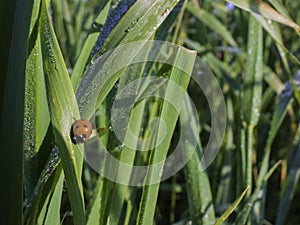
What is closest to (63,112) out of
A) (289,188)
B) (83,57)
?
(83,57)

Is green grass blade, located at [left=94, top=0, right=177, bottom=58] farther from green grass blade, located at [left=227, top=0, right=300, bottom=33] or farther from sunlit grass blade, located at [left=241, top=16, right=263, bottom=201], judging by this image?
sunlit grass blade, located at [left=241, top=16, right=263, bottom=201]

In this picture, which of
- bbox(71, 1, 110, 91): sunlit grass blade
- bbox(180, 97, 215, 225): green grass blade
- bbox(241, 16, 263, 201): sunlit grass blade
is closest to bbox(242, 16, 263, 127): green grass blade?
bbox(241, 16, 263, 201): sunlit grass blade

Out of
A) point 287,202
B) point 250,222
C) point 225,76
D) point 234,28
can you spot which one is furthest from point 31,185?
point 234,28

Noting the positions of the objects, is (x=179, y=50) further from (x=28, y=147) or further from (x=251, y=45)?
(x=251, y=45)

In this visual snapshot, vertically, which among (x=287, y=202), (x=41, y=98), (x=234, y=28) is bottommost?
(x=287, y=202)

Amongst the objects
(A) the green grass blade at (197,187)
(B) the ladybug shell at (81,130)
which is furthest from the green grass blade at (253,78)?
(B) the ladybug shell at (81,130)

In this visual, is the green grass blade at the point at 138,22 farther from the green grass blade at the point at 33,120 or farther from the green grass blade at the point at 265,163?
the green grass blade at the point at 265,163
